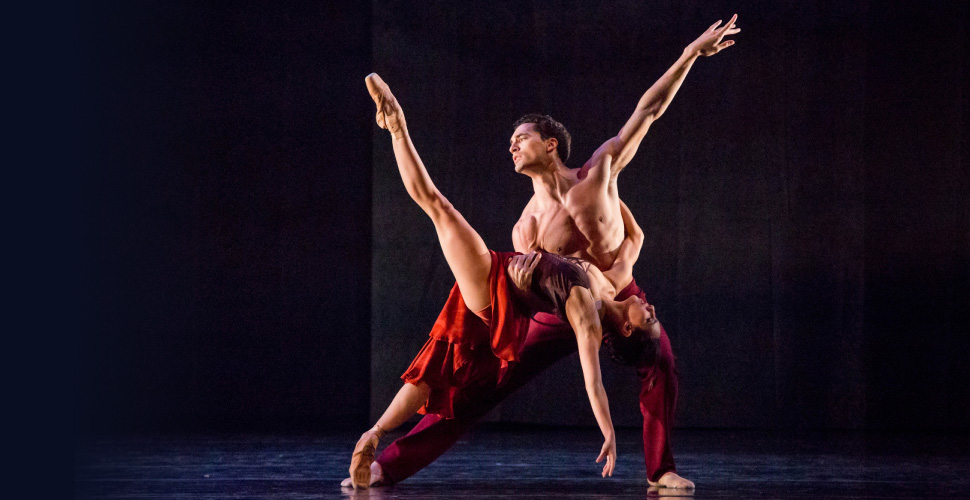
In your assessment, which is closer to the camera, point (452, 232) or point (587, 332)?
point (587, 332)

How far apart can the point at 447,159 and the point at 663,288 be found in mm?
1292

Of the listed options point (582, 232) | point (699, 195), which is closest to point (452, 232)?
point (582, 232)

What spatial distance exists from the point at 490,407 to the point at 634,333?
53 cm

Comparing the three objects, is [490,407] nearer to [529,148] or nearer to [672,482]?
[672,482]

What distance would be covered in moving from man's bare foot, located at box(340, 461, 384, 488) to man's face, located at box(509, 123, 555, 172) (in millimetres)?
1107

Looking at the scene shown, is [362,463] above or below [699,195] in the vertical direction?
below

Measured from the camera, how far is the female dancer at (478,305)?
9.47ft

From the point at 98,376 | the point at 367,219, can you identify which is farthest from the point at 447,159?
the point at 98,376

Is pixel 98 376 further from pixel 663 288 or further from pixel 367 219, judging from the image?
pixel 663 288

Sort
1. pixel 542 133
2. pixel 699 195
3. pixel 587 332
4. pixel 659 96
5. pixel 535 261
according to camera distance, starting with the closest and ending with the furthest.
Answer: pixel 587 332 → pixel 535 261 → pixel 659 96 → pixel 542 133 → pixel 699 195

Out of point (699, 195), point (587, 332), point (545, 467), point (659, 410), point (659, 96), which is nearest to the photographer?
point (587, 332)

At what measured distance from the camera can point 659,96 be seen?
325cm

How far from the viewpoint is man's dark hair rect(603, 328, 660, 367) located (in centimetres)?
297

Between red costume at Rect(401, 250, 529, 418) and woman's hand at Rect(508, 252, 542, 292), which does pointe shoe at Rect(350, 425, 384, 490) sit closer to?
red costume at Rect(401, 250, 529, 418)
